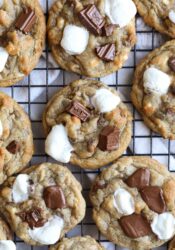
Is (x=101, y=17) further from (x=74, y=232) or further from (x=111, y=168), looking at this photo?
(x=74, y=232)

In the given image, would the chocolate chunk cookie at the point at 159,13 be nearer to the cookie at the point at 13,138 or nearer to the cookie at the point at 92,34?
the cookie at the point at 92,34

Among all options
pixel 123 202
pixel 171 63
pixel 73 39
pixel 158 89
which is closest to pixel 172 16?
pixel 171 63

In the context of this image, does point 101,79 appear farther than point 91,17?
Yes

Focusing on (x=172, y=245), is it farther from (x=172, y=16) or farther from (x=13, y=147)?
(x=172, y=16)

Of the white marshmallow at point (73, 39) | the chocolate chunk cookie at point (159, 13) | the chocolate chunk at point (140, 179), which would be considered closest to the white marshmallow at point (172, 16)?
the chocolate chunk cookie at point (159, 13)

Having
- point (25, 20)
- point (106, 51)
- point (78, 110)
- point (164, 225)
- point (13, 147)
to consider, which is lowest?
point (164, 225)

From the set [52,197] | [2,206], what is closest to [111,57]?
[52,197]

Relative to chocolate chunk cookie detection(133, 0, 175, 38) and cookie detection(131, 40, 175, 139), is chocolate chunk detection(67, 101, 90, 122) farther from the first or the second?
chocolate chunk cookie detection(133, 0, 175, 38)

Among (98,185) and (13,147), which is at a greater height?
(13,147)
